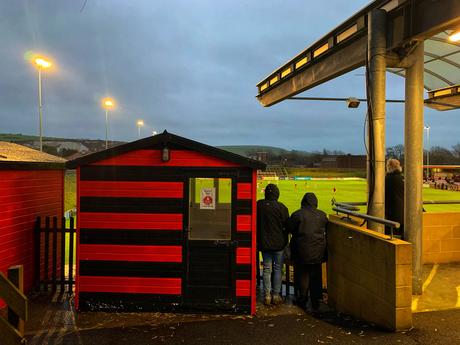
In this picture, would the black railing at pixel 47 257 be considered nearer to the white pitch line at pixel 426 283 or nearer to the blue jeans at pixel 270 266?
the blue jeans at pixel 270 266

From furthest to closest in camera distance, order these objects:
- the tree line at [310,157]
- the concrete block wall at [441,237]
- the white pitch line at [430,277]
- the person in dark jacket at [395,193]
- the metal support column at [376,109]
Result: 1. the tree line at [310,157]
2. the concrete block wall at [441,237]
3. the person in dark jacket at [395,193]
4. the white pitch line at [430,277]
5. the metal support column at [376,109]

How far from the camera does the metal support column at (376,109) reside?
5.99 m

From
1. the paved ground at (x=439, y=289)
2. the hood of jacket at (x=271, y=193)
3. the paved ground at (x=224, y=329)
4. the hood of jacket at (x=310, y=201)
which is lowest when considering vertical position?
the paved ground at (x=224, y=329)

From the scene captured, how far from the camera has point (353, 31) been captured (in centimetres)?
681

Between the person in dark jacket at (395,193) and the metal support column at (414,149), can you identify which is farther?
the person in dark jacket at (395,193)

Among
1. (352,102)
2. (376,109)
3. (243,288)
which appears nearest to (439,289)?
(376,109)

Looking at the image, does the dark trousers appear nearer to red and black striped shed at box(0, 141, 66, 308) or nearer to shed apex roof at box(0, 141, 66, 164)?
red and black striped shed at box(0, 141, 66, 308)

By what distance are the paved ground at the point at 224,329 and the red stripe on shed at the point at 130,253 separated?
80 centimetres

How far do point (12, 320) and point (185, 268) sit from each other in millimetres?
2567

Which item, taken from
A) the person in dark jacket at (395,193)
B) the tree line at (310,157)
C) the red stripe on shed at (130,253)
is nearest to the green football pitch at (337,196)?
the person in dark jacket at (395,193)

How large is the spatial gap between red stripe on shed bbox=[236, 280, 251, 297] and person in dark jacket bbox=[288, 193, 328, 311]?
890mm

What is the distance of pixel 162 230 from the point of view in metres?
5.66

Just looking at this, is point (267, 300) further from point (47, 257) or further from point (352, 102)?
point (352, 102)

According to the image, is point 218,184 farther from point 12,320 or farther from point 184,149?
point 12,320
